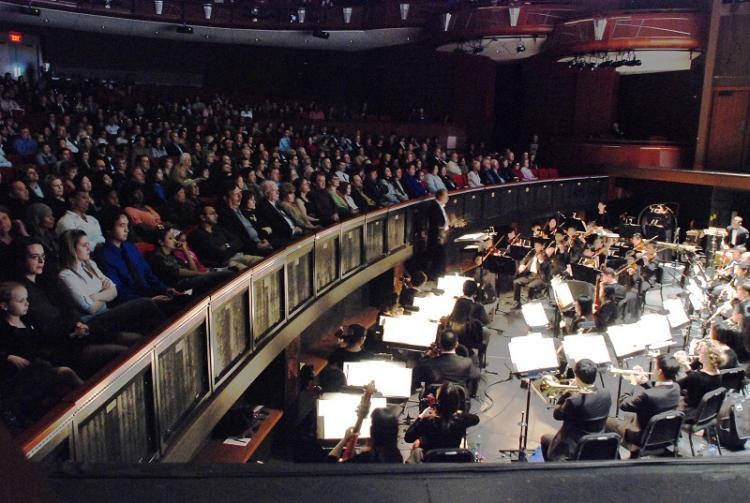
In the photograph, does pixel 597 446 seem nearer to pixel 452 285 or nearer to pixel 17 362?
pixel 17 362

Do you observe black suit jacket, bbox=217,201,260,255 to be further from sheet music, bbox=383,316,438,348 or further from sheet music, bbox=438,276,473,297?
sheet music, bbox=438,276,473,297

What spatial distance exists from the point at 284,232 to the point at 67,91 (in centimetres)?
1319

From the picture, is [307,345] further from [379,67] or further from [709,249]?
[379,67]

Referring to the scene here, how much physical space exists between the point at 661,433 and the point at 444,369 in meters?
1.95

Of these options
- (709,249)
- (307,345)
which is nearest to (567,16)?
(709,249)

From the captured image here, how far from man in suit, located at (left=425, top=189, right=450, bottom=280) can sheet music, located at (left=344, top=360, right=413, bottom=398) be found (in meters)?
4.72

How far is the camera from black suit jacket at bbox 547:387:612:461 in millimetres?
5164

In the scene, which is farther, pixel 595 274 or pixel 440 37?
pixel 440 37

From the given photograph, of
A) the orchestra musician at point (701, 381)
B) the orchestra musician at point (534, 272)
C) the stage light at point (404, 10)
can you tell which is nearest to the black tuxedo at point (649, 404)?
the orchestra musician at point (701, 381)

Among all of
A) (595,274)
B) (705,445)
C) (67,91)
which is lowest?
(705,445)

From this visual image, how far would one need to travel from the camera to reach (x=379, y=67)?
22.6 m

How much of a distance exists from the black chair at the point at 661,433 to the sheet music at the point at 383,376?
2041 mm

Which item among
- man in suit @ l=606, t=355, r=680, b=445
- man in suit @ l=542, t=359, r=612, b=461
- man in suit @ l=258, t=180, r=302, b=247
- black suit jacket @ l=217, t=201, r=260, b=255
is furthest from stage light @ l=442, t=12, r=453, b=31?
man in suit @ l=542, t=359, r=612, b=461

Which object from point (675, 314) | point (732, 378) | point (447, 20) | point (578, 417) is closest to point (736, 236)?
point (675, 314)
